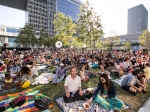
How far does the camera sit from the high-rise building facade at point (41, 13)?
76.8 metres

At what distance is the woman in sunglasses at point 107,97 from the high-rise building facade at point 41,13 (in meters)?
76.5

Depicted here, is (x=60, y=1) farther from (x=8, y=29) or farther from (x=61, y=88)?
(x=61, y=88)

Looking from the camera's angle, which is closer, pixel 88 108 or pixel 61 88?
pixel 88 108

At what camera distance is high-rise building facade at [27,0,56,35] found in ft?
252

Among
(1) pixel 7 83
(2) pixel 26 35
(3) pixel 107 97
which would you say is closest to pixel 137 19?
(2) pixel 26 35

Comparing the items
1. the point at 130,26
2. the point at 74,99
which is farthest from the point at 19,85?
the point at 130,26

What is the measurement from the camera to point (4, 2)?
57156 millimetres

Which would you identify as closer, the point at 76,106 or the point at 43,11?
the point at 76,106

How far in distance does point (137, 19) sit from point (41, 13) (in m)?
152

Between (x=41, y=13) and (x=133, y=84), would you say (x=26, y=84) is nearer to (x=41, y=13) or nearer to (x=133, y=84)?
(x=133, y=84)

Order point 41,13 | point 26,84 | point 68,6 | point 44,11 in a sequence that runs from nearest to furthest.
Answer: point 26,84 → point 41,13 → point 44,11 → point 68,6

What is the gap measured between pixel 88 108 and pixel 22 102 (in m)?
2.46

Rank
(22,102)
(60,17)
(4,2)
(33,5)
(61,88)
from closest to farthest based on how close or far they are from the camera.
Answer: (22,102) → (61,88) → (60,17) → (4,2) → (33,5)

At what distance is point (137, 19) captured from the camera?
18212 centimetres
